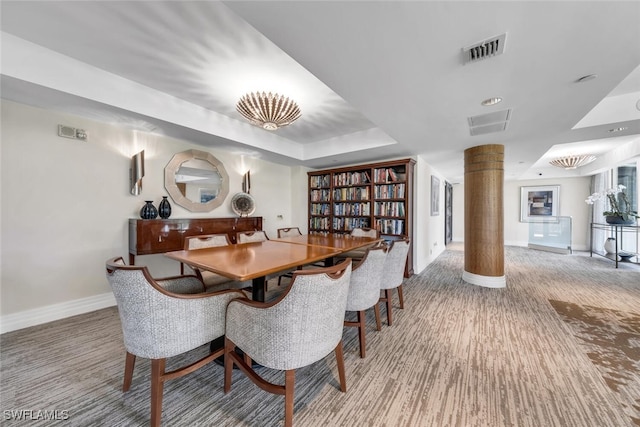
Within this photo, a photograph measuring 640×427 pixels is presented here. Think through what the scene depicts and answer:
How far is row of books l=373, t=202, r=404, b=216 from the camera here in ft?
14.0

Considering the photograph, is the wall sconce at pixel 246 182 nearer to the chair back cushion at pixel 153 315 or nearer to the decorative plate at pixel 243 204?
the decorative plate at pixel 243 204

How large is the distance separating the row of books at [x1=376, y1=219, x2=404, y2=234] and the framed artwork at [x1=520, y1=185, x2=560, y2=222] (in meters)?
6.10

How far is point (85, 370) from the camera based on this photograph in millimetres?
1724

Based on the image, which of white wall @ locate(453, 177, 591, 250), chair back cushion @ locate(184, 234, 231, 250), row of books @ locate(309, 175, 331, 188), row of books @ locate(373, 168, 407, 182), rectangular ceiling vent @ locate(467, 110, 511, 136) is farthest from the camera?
white wall @ locate(453, 177, 591, 250)

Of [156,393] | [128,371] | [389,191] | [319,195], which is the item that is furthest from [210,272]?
[319,195]

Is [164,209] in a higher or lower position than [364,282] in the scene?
higher

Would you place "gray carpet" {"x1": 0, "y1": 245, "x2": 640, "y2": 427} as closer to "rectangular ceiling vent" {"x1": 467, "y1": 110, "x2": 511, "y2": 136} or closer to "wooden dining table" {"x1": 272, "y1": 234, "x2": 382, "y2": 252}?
"wooden dining table" {"x1": 272, "y1": 234, "x2": 382, "y2": 252}

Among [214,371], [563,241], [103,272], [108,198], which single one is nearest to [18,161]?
[108,198]

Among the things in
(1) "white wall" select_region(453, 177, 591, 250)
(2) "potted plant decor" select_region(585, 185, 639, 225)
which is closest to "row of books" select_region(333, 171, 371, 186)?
(2) "potted plant decor" select_region(585, 185, 639, 225)

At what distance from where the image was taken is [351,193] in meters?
4.86

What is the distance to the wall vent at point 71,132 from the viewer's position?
257 cm

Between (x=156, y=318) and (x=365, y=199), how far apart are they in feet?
13.0

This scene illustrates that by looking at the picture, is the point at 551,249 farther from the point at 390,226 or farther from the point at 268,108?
the point at 268,108

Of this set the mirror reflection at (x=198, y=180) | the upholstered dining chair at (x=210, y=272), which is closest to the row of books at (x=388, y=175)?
the mirror reflection at (x=198, y=180)
